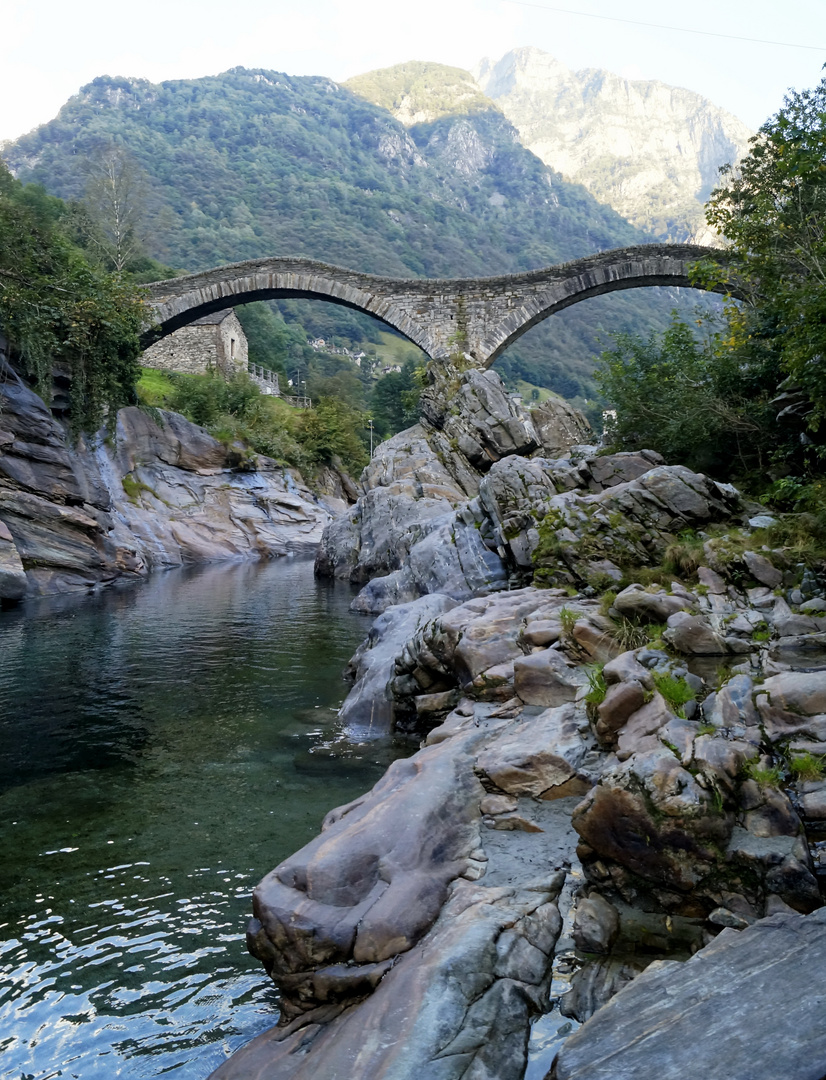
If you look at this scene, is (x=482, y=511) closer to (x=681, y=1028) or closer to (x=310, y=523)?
(x=681, y=1028)

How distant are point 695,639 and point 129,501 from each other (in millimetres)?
26388

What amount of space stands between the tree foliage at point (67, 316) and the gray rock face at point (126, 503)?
1168 millimetres

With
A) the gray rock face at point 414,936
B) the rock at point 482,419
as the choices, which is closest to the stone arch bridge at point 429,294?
the rock at point 482,419

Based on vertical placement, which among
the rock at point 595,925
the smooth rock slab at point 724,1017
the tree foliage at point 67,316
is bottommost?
the rock at point 595,925

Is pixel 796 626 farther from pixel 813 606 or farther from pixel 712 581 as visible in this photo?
pixel 712 581

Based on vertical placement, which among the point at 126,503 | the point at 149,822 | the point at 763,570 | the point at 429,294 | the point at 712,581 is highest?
the point at 429,294

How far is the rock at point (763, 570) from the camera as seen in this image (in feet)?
26.9

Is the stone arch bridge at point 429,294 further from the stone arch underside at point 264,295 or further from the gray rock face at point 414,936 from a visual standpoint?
the gray rock face at point 414,936

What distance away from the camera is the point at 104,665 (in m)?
13.4

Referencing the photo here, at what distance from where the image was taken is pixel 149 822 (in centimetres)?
709

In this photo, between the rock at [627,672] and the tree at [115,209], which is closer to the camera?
the rock at [627,672]

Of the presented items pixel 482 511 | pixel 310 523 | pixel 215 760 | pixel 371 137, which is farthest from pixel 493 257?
pixel 215 760

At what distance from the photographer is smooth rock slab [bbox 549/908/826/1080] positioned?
291 centimetres

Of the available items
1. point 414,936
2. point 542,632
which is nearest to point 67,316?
point 542,632
